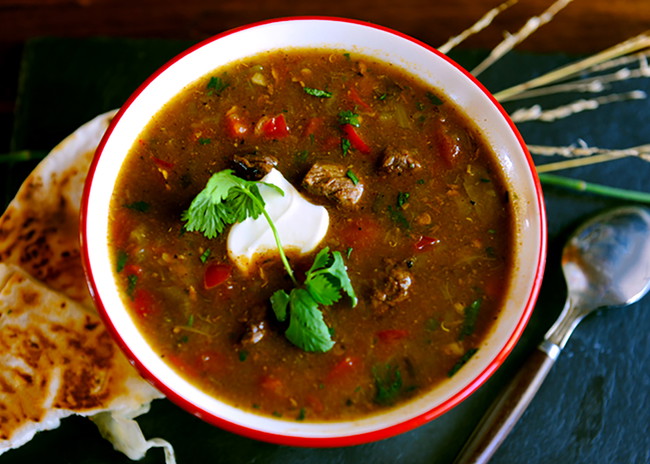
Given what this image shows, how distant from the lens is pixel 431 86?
3.72 metres

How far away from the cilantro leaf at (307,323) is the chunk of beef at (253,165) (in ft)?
1.88

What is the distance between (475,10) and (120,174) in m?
2.47

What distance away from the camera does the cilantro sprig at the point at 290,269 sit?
3252 millimetres

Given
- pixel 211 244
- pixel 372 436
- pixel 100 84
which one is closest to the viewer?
pixel 372 436

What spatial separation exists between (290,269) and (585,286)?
5.71 ft

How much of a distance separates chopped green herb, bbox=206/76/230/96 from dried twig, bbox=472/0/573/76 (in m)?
1.64

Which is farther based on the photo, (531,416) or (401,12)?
(401,12)

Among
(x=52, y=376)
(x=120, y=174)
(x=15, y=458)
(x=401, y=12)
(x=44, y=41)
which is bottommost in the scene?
(x=15, y=458)

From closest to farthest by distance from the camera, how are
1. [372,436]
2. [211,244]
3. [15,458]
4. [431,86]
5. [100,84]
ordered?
[372,436]
[211,244]
[431,86]
[15,458]
[100,84]

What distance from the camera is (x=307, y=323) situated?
10.6 ft

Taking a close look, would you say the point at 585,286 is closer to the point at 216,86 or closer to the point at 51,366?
the point at 216,86

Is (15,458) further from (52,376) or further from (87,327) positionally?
(87,327)

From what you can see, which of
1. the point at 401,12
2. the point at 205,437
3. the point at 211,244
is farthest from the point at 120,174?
the point at 401,12

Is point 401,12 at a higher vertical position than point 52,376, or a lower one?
higher
